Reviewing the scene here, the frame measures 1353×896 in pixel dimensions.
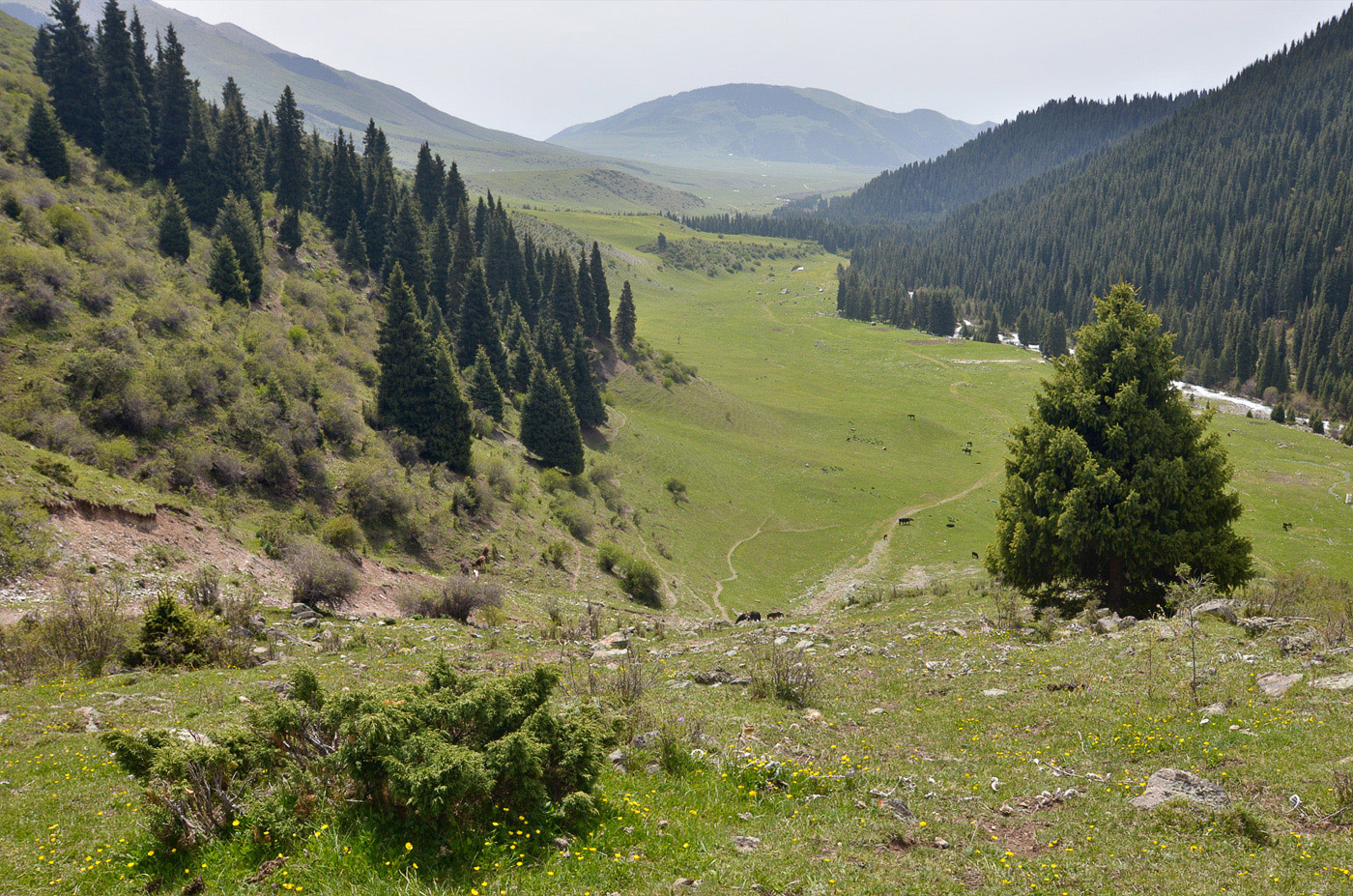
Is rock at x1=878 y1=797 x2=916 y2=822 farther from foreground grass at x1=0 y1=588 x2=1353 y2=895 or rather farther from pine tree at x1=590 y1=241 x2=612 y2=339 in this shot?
pine tree at x1=590 y1=241 x2=612 y2=339

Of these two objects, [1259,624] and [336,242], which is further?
[336,242]

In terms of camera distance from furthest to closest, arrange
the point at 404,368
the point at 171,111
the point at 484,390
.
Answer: the point at 171,111 < the point at 484,390 < the point at 404,368

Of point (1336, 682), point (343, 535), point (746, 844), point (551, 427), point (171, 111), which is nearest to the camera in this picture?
point (746, 844)

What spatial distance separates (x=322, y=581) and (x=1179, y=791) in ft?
82.1

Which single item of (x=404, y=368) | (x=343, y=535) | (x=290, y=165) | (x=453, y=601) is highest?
(x=290, y=165)

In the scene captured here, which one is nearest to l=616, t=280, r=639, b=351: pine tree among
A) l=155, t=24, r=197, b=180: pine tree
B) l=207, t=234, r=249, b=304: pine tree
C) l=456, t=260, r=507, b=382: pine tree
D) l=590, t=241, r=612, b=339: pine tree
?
l=590, t=241, r=612, b=339: pine tree

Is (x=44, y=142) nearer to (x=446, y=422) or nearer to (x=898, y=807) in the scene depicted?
(x=446, y=422)

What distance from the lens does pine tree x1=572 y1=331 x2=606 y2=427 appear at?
76.1m

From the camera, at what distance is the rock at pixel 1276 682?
12.4 metres

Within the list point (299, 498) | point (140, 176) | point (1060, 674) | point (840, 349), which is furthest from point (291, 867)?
point (840, 349)

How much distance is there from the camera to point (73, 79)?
201ft

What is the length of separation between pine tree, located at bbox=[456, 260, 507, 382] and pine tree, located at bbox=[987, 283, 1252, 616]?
6023 cm

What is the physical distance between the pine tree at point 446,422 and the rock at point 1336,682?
4303cm

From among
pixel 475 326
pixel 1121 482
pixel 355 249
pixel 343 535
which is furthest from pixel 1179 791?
pixel 355 249
